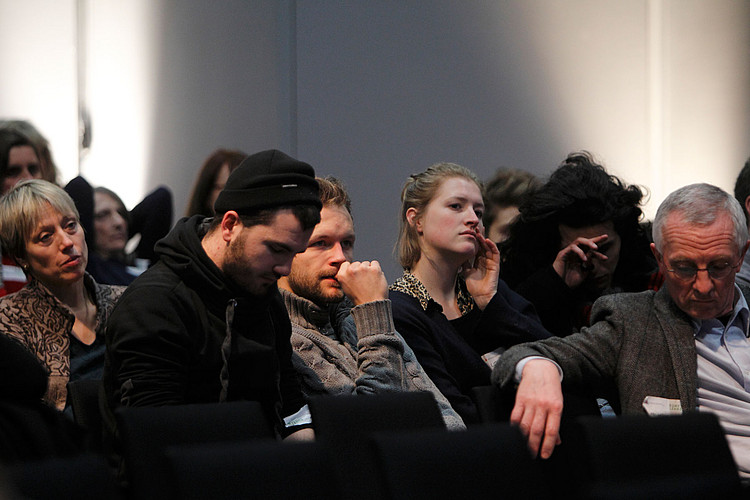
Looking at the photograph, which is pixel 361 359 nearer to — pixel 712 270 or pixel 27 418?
pixel 712 270

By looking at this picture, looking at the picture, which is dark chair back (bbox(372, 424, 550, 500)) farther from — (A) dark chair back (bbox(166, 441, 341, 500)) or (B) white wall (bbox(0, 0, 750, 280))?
(B) white wall (bbox(0, 0, 750, 280))

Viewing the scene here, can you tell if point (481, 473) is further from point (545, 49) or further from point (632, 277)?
point (545, 49)

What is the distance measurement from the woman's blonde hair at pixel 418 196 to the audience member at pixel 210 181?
79 centimetres

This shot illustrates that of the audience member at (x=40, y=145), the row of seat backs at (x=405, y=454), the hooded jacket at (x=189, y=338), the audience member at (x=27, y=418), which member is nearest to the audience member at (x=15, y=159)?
the audience member at (x=40, y=145)

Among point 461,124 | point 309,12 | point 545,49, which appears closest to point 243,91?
point 309,12

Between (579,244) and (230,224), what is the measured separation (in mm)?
1581

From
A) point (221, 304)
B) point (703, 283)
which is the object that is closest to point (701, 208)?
point (703, 283)

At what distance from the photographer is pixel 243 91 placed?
511 centimetres

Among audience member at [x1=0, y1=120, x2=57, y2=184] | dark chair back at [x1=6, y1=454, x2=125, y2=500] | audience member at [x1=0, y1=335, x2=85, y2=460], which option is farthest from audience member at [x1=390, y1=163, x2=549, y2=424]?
dark chair back at [x1=6, y1=454, x2=125, y2=500]

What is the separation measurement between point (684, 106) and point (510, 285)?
2543 mm

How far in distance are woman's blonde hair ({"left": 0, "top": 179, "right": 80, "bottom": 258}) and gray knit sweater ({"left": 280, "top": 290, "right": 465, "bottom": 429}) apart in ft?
2.80

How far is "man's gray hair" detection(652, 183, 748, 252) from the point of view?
2.38m

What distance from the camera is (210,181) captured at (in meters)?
3.84

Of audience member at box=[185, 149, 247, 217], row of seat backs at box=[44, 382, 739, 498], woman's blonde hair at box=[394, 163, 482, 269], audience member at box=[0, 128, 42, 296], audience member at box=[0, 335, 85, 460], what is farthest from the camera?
audience member at box=[185, 149, 247, 217]
